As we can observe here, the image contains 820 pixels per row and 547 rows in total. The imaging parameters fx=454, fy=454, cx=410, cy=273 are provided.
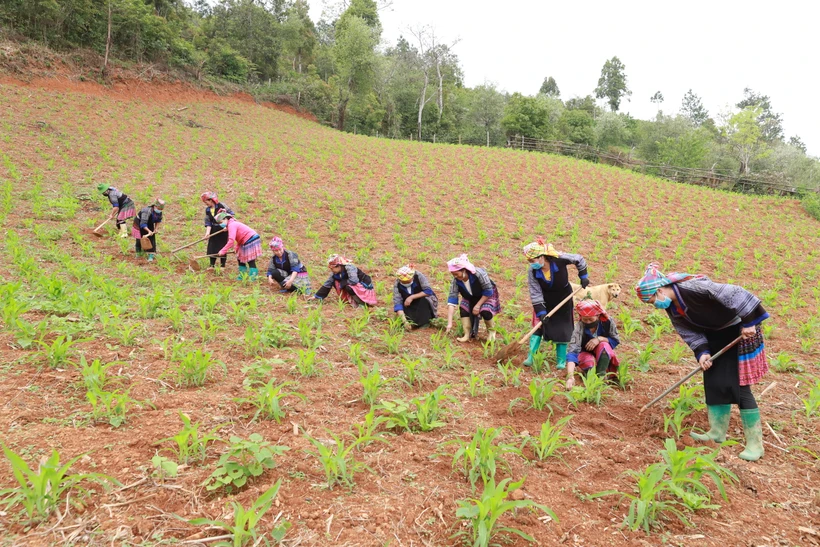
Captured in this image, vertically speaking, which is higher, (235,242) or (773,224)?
(773,224)

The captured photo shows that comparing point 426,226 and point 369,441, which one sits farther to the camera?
point 426,226

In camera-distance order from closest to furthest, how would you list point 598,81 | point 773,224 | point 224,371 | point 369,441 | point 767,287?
point 369,441
point 224,371
point 767,287
point 773,224
point 598,81

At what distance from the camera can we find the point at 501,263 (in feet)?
29.8

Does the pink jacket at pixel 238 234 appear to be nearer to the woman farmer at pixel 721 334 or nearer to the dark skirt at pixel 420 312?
the dark skirt at pixel 420 312

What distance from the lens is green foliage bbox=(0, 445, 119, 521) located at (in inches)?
76.2

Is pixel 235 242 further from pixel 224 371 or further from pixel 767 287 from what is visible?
pixel 767 287

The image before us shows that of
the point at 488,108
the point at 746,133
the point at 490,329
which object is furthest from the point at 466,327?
the point at 746,133

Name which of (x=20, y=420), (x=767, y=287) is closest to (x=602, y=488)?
(x=20, y=420)

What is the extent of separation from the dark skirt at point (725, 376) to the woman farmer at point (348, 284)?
13.2 feet

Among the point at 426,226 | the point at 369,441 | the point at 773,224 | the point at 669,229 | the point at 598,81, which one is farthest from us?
the point at 598,81

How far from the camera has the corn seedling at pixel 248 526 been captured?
1.91 meters

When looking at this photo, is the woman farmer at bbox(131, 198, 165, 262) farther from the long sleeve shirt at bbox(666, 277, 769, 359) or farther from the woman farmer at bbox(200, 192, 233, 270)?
the long sleeve shirt at bbox(666, 277, 769, 359)

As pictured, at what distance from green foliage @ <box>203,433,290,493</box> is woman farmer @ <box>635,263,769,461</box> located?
8.74 ft

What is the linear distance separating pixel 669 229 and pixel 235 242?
11.2 meters
